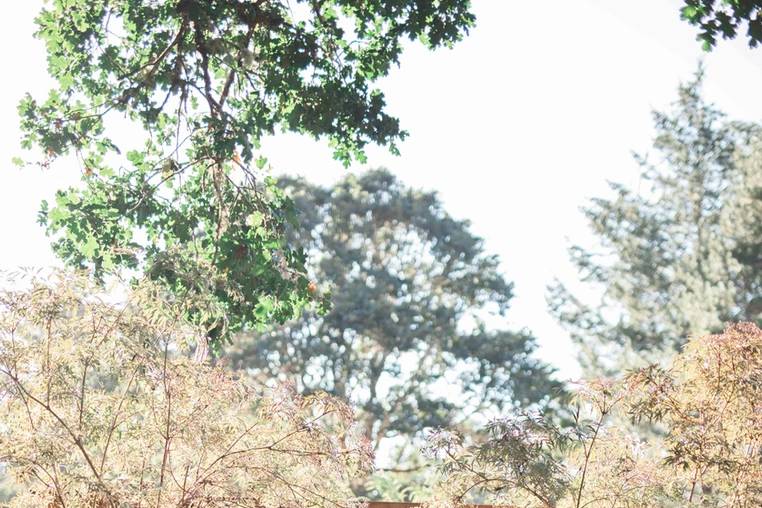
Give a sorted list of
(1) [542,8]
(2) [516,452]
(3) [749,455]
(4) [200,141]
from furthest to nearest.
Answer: (1) [542,8] < (4) [200,141] < (3) [749,455] < (2) [516,452]

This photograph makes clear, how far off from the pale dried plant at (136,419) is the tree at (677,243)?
9819mm

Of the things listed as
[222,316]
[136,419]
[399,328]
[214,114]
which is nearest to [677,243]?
[399,328]

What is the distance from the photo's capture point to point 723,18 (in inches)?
179

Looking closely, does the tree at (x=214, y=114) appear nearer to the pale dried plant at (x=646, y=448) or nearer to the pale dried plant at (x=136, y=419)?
the pale dried plant at (x=136, y=419)

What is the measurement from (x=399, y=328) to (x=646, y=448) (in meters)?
9.99

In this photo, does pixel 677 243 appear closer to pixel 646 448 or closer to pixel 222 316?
pixel 646 448

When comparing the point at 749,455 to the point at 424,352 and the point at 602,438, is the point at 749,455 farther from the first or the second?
the point at 424,352

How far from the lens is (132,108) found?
652 centimetres

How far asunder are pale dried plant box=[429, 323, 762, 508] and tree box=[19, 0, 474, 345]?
71.3 inches

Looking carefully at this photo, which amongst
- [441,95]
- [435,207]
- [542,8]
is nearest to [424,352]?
[435,207]

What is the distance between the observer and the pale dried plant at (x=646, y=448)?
16.1 ft

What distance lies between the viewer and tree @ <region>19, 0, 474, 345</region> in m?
5.90

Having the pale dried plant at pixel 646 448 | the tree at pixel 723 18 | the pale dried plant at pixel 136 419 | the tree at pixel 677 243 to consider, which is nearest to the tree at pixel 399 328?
the tree at pixel 677 243

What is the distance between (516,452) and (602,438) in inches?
31.2
